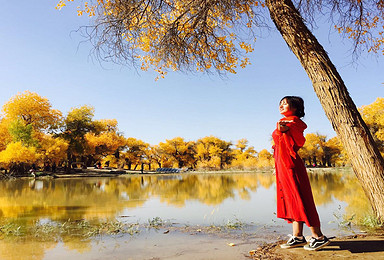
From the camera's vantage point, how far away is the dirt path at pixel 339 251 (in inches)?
91.8

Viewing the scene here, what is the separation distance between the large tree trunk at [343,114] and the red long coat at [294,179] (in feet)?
2.10

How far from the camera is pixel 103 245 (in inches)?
124

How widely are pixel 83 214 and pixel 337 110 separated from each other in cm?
529

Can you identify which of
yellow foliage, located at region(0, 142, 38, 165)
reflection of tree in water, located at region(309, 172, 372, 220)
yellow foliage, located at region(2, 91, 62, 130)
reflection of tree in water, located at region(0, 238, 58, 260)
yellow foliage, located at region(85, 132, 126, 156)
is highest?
yellow foliage, located at region(2, 91, 62, 130)

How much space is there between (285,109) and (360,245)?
1.58 meters

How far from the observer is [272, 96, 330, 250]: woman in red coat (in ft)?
8.48

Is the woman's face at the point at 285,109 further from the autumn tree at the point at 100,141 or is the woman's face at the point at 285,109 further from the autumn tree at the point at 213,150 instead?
the autumn tree at the point at 213,150

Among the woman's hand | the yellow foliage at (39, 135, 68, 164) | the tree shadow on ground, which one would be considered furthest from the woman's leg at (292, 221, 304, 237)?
the yellow foliage at (39, 135, 68, 164)

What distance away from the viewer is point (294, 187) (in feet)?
8.62

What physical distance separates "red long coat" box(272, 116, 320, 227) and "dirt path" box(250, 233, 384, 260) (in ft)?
0.90

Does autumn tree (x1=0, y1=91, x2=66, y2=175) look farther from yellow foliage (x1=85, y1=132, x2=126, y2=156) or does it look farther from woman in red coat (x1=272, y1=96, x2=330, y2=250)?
woman in red coat (x1=272, y1=96, x2=330, y2=250)

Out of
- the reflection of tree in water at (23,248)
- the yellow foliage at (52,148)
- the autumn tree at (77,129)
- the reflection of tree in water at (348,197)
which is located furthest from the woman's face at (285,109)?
the autumn tree at (77,129)

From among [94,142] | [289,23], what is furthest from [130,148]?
[289,23]

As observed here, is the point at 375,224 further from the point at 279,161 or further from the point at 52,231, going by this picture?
the point at 52,231
